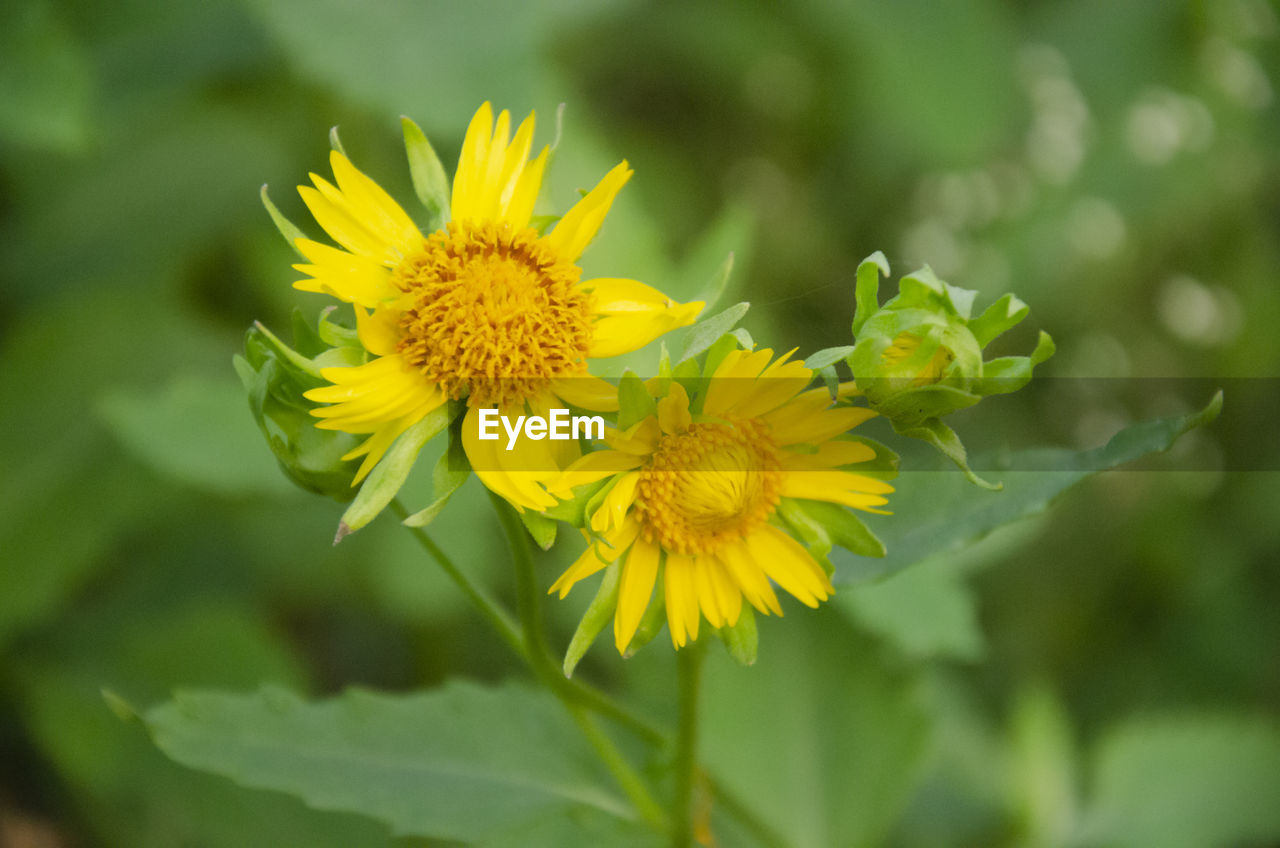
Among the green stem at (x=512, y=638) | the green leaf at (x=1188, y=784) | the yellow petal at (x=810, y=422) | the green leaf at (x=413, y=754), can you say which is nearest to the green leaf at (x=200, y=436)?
the green leaf at (x=413, y=754)

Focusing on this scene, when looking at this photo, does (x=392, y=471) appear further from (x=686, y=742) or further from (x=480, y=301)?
(x=686, y=742)

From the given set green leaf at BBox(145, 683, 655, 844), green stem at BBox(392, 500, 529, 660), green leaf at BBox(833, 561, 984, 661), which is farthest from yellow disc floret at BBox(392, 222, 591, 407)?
green leaf at BBox(833, 561, 984, 661)

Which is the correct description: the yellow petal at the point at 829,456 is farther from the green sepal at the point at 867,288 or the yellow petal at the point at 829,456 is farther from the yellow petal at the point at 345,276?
the yellow petal at the point at 345,276

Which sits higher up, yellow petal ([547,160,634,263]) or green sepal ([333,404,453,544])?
yellow petal ([547,160,634,263])

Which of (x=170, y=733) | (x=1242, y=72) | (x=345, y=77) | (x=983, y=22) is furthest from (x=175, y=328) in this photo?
(x=1242, y=72)

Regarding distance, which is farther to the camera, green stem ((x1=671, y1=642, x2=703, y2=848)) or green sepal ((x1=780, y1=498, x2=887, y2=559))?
green stem ((x1=671, y1=642, x2=703, y2=848))

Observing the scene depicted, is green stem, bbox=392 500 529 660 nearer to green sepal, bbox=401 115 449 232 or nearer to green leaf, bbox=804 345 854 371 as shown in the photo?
green sepal, bbox=401 115 449 232

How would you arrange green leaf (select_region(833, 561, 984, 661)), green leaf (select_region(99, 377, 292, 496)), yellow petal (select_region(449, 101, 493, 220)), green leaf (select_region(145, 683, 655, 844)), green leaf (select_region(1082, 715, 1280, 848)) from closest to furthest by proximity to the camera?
yellow petal (select_region(449, 101, 493, 220)) < green leaf (select_region(145, 683, 655, 844)) < green leaf (select_region(833, 561, 984, 661)) < green leaf (select_region(99, 377, 292, 496)) < green leaf (select_region(1082, 715, 1280, 848))
